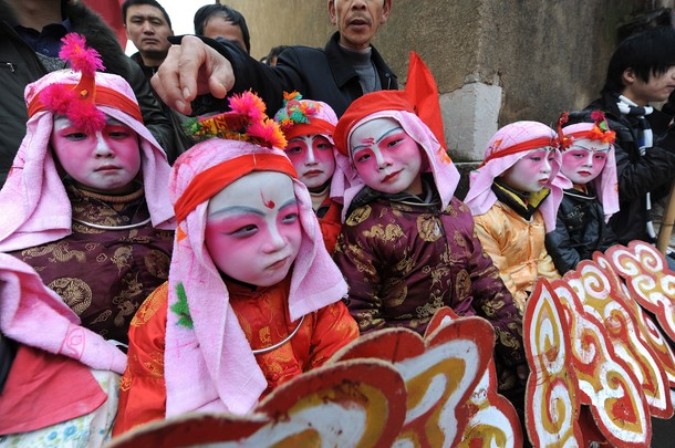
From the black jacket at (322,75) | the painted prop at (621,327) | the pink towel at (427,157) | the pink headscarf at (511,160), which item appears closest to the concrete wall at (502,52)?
the pink headscarf at (511,160)

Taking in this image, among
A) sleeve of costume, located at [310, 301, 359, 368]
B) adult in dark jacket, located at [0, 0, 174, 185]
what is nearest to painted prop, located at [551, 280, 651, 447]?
sleeve of costume, located at [310, 301, 359, 368]

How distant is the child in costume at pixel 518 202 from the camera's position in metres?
1.93

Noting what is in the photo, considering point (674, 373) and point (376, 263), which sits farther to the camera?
point (674, 373)

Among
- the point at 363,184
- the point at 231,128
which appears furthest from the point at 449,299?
the point at 231,128

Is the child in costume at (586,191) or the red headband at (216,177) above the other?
the red headband at (216,177)

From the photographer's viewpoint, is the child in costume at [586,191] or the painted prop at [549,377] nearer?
the painted prop at [549,377]

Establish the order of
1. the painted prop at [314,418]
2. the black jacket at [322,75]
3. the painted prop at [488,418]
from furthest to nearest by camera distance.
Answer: the black jacket at [322,75], the painted prop at [488,418], the painted prop at [314,418]

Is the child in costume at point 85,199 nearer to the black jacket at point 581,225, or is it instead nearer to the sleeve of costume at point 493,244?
the sleeve of costume at point 493,244

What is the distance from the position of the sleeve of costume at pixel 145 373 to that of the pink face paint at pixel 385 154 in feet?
2.88

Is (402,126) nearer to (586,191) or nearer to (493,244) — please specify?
(493,244)

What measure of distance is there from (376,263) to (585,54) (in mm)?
3961

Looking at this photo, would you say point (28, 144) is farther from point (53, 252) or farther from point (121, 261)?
point (121, 261)

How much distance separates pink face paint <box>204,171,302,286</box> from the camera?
959 millimetres

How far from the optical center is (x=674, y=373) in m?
1.81
